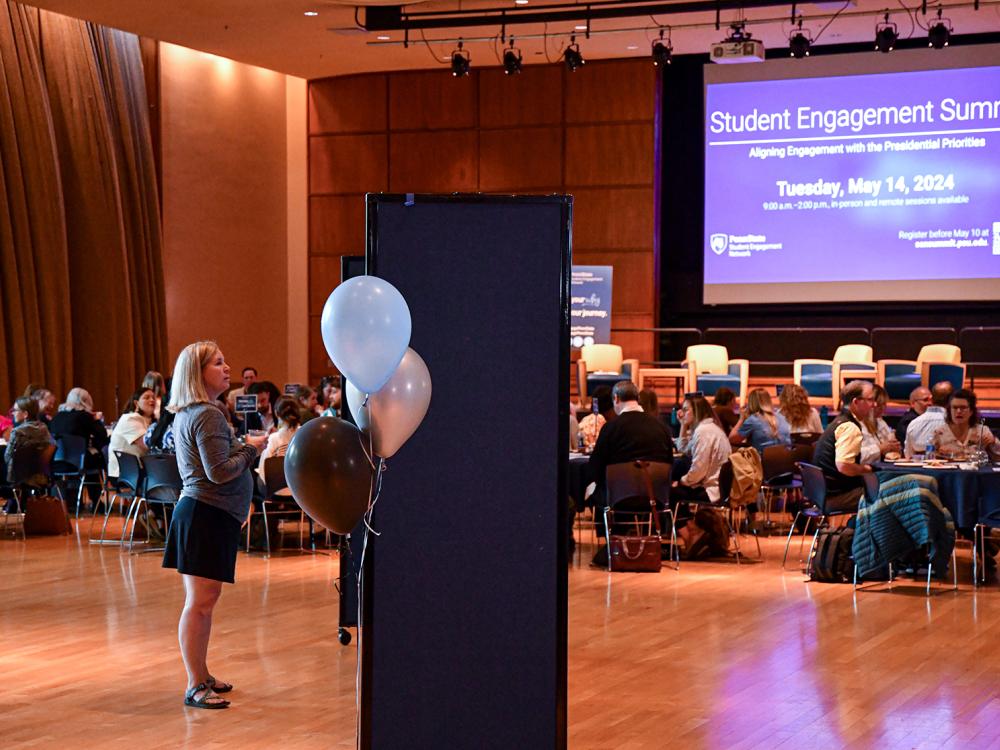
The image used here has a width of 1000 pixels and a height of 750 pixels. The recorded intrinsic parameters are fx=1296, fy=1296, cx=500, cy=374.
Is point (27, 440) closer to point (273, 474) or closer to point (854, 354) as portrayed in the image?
point (273, 474)

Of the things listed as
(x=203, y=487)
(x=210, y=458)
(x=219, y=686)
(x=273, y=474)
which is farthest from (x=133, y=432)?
(x=210, y=458)

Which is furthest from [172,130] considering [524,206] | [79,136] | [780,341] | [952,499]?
[524,206]

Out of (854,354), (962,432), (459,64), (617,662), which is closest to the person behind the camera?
(617,662)

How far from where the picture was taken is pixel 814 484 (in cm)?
870

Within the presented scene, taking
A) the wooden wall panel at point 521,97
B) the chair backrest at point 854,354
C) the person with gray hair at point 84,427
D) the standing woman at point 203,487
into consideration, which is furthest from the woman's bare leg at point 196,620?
the wooden wall panel at point 521,97

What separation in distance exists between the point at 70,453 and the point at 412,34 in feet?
24.2

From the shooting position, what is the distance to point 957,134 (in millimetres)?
15633

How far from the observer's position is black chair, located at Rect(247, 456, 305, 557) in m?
9.30

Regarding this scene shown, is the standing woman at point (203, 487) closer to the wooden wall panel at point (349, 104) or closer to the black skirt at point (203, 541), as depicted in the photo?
the black skirt at point (203, 541)

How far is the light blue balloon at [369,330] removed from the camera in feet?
11.2

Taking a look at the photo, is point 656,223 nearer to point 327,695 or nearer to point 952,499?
point 952,499

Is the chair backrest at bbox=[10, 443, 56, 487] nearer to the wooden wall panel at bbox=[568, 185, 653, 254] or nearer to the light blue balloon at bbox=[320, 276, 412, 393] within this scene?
the light blue balloon at bbox=[320, 276, 412, 393]

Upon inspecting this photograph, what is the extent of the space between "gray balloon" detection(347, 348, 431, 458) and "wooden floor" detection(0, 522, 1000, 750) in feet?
5.53

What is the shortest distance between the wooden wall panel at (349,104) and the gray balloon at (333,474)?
1547 cm
